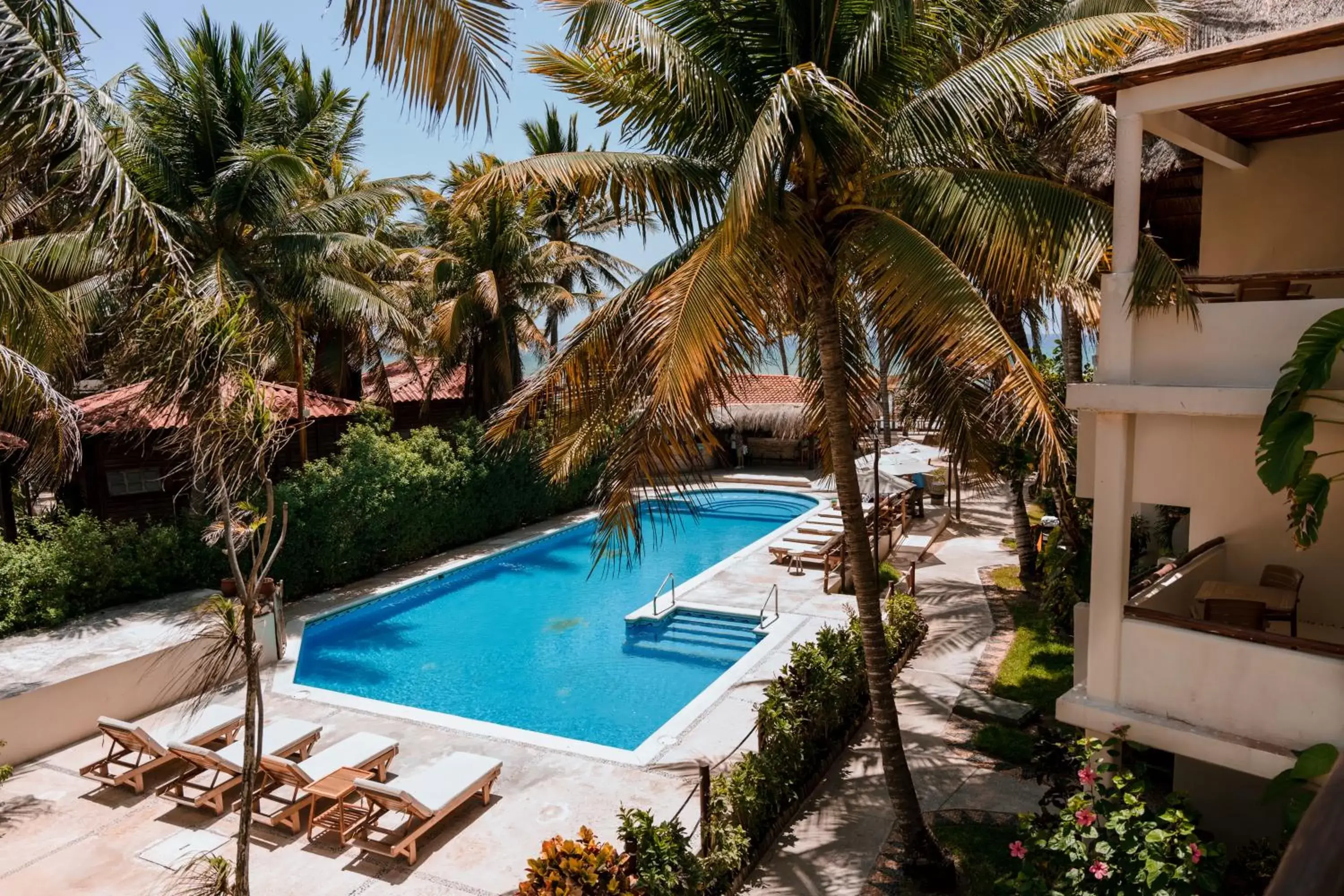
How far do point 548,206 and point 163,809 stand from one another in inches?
757

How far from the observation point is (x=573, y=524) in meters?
23.4

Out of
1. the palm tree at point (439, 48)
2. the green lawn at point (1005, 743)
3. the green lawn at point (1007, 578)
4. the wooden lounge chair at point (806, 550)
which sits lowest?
the green lawn at point (1005, 743)

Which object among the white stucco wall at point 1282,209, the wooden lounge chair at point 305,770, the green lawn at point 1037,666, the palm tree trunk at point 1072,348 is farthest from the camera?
the palm tree trunk at point 1072,348

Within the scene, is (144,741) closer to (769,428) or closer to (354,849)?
(354,849)

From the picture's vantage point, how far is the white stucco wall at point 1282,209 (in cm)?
818

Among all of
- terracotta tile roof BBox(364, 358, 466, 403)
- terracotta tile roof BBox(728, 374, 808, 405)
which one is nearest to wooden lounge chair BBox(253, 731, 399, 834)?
terracotta tile roof BBox(364, 358, 466, 403)

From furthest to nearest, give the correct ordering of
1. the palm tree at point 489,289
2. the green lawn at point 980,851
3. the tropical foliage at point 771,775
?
the palm tree at point 489,289 → the green lawn at point 980,851 → the tropical foliage at point 771,775

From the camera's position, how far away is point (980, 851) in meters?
8.02

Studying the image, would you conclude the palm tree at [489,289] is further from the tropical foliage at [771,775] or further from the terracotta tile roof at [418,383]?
the tropical foliage at [771,775]

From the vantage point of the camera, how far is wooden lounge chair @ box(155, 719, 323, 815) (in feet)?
30.3

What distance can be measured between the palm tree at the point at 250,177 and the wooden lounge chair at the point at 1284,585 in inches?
451

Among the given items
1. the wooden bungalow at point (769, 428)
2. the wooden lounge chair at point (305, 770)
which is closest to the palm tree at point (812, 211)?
the wooden lounge chair at point (305, 770)

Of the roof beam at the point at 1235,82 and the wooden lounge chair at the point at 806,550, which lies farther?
the wooden lounge chair at the point at 806,550

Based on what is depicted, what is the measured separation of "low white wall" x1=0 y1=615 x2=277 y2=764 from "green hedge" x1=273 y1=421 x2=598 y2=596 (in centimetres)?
400
